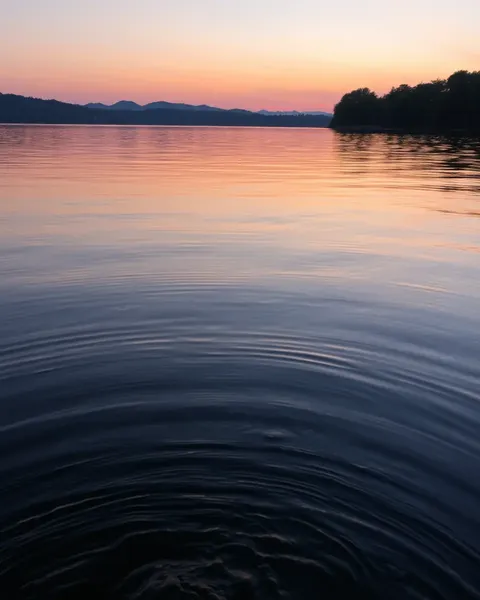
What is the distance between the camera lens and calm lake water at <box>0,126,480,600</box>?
5.18 m

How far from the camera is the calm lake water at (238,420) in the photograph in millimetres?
5176

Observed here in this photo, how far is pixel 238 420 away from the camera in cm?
784

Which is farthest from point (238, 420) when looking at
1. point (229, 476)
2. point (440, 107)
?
point (440, 107)

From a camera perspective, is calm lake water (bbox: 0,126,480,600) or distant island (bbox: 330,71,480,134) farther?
distant island (bbox: 330,71,480,134)

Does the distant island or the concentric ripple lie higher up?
the distant island

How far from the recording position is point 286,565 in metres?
5.11

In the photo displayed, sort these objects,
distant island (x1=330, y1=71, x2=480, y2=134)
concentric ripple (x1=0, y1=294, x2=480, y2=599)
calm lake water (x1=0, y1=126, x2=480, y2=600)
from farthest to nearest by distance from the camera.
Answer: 1. distant island (x1=330, y1=71, x2=480, y2=134)
2. calm lake water (x1=0, y1=126, x2=480, y2=600)
3. concentric ripple (x1=0, y1=294, x2=480, y2=599)

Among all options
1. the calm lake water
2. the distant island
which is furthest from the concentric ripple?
the distant island

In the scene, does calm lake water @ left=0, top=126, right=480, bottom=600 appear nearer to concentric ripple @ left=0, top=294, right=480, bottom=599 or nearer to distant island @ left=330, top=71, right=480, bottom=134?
concentric ripple @ left=0, top=294, right=480, bottom=599

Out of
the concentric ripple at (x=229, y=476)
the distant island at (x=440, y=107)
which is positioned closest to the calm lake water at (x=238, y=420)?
the concentric ripple at (x=229, y=476)

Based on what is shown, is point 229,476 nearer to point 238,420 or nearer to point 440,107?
point 238,420

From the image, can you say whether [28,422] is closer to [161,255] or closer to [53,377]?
[53,377]

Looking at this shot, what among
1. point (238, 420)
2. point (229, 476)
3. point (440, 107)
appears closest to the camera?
point (229, 476)

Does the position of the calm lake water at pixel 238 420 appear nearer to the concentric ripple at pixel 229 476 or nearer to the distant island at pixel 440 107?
the concentric ripple at pixel 229 476
